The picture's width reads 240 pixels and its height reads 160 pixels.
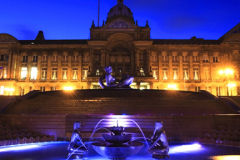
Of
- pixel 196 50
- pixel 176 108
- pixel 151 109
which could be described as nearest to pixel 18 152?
pixel 151 109

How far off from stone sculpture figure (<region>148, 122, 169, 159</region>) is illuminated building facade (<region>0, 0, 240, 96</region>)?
138 ft

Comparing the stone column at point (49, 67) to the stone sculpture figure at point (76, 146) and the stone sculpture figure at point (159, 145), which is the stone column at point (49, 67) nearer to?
the stone sculpture figure at point (76, 146)

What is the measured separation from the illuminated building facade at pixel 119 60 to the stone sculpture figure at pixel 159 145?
42118 millimetres

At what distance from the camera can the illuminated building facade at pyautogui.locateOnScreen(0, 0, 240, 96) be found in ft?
166

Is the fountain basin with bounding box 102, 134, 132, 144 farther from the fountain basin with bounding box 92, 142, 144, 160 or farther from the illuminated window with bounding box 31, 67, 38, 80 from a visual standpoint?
the illuminated window with bounding box 31, 67, 38, 80

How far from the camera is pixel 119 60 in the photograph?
5225cm

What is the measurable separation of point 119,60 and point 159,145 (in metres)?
44.9

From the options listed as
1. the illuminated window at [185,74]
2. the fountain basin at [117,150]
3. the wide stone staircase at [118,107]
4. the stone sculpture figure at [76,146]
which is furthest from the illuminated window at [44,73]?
the fountain basin at [117,150]

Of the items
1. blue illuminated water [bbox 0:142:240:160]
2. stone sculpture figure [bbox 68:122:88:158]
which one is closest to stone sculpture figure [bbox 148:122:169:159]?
blue illuminated water [bbox 0:142:240:160]

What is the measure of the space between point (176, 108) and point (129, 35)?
3483 cm

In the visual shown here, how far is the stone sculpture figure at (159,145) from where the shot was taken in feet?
25.3

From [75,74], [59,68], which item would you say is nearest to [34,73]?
[59,68]

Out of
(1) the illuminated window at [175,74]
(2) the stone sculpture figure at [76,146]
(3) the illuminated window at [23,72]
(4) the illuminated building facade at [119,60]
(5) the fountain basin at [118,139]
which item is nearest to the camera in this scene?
(5) the fountain basin at [118,139]

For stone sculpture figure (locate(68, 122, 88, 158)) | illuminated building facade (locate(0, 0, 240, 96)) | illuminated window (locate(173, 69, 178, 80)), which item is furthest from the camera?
illuminated window (locate(173, 69, 178, 80))
